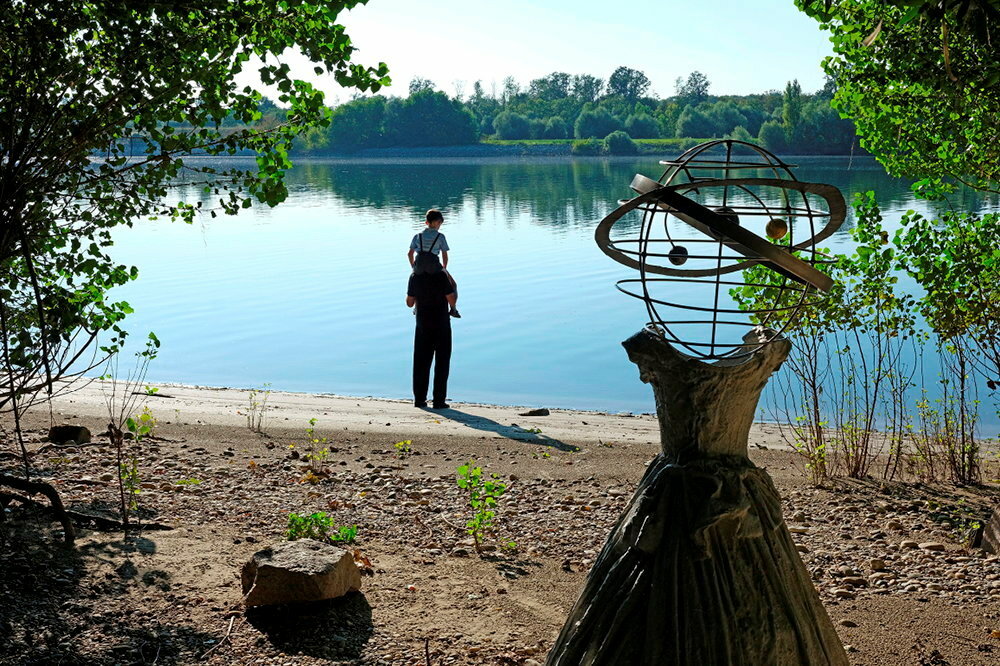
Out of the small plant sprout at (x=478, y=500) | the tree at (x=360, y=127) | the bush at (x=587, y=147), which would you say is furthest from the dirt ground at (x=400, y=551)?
the tree at (x=360, y=127)

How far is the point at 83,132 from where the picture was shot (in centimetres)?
512

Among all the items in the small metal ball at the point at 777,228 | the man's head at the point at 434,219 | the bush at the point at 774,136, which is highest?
the bush at the point at 774,136

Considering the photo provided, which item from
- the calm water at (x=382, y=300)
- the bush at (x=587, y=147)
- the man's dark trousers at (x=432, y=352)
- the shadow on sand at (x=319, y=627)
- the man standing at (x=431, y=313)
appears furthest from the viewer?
the bush at (x=587, y=147)

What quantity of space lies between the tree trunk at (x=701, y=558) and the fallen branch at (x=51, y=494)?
11.5 ft

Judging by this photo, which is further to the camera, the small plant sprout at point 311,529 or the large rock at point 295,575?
the small plant sprout at point 311,529

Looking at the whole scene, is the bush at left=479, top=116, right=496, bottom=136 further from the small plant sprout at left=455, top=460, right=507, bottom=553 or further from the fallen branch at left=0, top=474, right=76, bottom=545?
the fallen branch at left=0, top=474, right=76, bottom=545

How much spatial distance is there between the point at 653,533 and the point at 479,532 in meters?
3.29

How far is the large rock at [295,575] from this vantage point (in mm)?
4680

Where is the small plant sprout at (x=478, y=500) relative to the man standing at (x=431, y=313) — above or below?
below

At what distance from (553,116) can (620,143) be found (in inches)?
743

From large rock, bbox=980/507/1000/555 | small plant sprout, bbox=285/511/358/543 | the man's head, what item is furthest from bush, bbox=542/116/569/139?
small plant sprout, bbox=285/511/358/543

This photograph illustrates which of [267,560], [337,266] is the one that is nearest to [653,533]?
[267,560]

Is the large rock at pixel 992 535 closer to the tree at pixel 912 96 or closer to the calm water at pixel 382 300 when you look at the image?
the tree at pixel 912 96

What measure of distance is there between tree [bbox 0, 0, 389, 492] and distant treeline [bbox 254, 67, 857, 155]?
49469 millimetres
